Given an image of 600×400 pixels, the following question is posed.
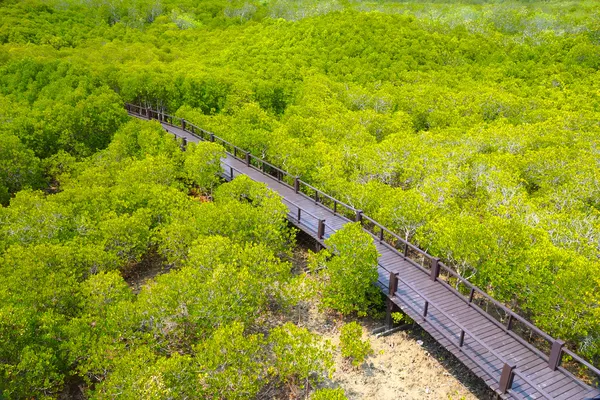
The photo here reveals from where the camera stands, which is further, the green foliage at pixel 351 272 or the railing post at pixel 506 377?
the green foliage at pixel 351 272

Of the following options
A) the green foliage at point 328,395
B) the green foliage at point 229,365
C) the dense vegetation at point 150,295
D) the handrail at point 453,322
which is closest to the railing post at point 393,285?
the handrail at point 453,322

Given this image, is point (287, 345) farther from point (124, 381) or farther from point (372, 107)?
point (372, 107)

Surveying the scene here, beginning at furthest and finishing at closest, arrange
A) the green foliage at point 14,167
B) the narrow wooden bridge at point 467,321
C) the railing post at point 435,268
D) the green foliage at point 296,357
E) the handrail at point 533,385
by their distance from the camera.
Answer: the green foliage at point 14,167, the railing post at point 435,268, the green foliage at point 296,357, the narrow wooden bridge at point 467,321, the handrail at point 533,385

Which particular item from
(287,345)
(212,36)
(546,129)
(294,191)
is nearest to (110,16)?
(212,36)

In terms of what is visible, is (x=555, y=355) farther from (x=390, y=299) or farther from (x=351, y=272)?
(x=351, y=272)

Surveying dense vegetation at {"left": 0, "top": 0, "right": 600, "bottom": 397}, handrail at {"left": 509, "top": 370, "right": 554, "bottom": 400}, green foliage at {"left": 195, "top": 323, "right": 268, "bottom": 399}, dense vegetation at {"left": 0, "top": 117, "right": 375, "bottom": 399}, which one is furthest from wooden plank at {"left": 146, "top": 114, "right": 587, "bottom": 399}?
green foliage at {"left": 195, "top": 323, "right": 268, "bottom": 399}

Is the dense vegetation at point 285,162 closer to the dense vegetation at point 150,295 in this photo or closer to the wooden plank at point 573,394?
the dense vegetation at point 150,295
